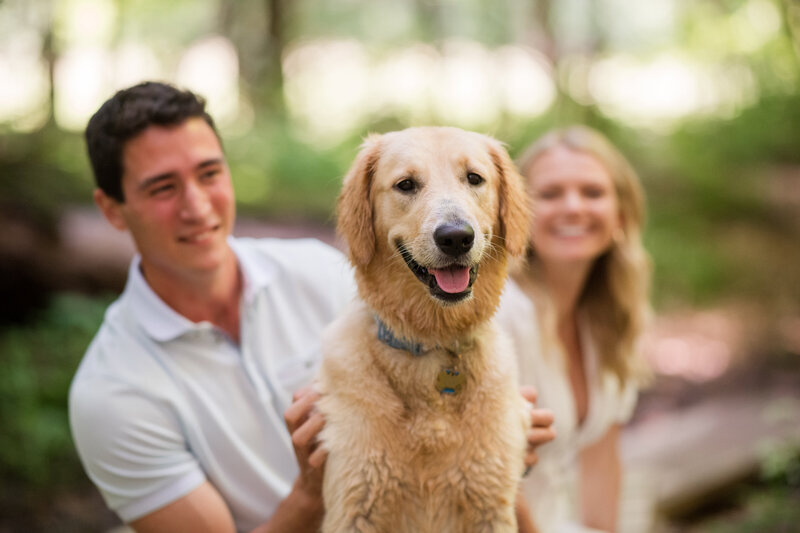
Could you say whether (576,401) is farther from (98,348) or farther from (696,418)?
(696,418)

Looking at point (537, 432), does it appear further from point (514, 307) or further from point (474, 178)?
point (474, 178)

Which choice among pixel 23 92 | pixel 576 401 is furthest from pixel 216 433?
pixel 23 92

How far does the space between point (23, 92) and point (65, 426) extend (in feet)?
14.2

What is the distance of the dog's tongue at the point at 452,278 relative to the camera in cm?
174

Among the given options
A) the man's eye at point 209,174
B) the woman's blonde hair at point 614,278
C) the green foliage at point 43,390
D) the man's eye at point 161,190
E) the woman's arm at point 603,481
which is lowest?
the green foliage at point 43,390

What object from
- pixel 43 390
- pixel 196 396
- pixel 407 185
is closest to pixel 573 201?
pixel 407 185

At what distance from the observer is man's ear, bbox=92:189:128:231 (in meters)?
2.45

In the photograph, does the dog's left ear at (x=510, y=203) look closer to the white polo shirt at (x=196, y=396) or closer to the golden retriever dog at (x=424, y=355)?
the golden retriever dog at (x=424, y=355)

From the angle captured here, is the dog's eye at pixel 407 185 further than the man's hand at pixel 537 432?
No

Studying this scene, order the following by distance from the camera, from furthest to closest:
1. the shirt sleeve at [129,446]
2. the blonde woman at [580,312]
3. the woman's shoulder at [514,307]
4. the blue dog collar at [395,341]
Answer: the blonde woman at [580,312], the woman's shoulder at [514,307], the shirt sleeve at [129,446], the blue dog collar at [395,341]

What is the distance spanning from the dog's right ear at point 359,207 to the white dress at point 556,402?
2.91 feet

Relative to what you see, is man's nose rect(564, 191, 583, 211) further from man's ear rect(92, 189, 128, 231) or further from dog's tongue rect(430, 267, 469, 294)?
man's ear rect(92, 189, 128, 231)

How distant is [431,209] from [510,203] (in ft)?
1.12

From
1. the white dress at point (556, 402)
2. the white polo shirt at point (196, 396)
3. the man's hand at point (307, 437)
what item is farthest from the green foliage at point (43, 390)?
the white dress at point (556, 402)
